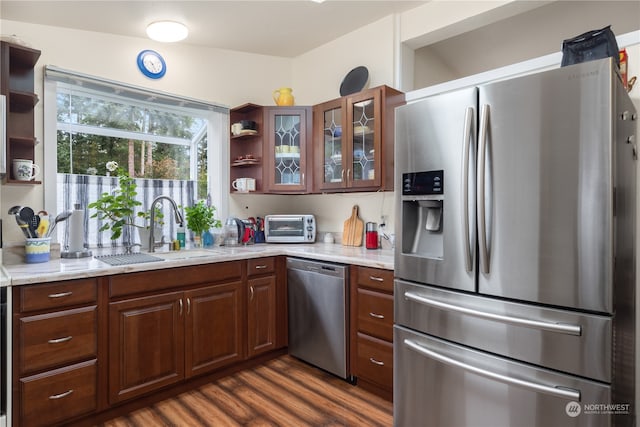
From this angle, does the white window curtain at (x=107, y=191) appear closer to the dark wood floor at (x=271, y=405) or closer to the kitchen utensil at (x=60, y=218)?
the kitchen utensil at (x=60, y=218)

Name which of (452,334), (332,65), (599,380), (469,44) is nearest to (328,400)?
(452,334)

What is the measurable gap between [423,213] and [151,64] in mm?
2443

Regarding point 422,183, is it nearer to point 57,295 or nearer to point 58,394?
point 57,295

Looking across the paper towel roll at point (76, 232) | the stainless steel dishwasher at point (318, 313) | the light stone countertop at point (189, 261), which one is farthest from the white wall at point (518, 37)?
the paper towel roll at point (76, 232)

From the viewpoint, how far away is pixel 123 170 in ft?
8.98

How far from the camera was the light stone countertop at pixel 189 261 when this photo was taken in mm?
1854

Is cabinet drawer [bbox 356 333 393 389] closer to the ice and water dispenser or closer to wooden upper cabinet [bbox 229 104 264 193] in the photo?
the ice and water dispenser

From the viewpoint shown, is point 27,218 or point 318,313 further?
point 318,313

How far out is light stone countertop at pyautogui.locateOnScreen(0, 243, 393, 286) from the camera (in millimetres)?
1854

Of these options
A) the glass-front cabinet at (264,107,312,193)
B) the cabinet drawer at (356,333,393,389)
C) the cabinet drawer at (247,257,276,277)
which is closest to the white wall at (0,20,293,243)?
the glass-front cabinet at (264,107,312,193)

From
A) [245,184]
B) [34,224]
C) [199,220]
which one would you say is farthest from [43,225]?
[245,184]

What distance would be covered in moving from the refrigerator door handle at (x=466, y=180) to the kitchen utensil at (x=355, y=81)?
1609mm

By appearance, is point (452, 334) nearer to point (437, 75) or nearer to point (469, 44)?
point (437, 75)

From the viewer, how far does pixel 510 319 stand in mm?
1446
